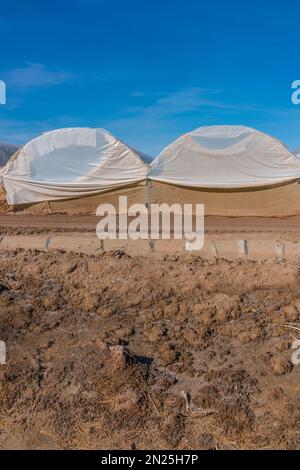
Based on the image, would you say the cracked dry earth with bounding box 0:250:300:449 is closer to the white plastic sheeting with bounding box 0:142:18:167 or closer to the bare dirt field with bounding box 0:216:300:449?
the bare dirt field with bounding box 0:216:300:449

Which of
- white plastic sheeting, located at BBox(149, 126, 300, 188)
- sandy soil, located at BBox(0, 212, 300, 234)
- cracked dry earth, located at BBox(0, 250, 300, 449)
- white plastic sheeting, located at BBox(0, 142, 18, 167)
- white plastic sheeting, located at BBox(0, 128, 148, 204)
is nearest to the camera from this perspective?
cracked dry earth, located at BBox(0, 250, 300, 449)

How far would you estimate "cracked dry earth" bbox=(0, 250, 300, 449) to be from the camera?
4.16 metres

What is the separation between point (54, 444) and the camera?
13.3ft

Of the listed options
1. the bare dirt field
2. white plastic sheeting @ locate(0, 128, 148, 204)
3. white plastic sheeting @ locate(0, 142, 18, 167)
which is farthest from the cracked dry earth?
white plastic sheeting @ locate(0, 142, 18, 167)

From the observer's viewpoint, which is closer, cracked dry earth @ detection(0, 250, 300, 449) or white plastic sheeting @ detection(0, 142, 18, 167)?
cracked dry earth @ detection(0, 250, 300, 449)

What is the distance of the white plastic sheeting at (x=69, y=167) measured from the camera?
13242mm

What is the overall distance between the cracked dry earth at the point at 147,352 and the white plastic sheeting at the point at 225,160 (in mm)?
5935

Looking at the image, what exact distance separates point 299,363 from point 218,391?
3.73ft

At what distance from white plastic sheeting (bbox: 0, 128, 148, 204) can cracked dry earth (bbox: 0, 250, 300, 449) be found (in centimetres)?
590

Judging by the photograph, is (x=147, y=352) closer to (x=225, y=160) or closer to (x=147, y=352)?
(x=147, y=352)

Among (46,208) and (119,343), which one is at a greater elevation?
(46,208)

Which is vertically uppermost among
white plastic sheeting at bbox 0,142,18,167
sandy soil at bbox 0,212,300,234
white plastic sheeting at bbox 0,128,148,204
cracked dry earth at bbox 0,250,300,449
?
white plastic sheeting at bbox 0,142,18,167
